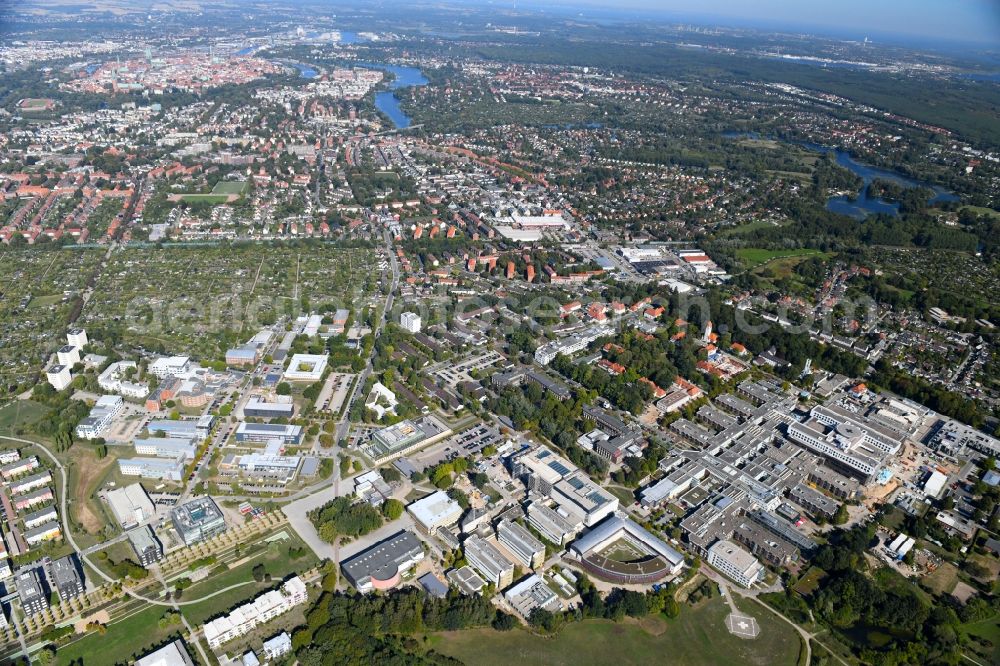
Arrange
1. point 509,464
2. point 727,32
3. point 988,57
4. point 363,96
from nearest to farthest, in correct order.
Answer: point 509,464, point 363,96, point 988,57, point 727,32

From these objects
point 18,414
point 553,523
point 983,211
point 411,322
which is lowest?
point 18,414

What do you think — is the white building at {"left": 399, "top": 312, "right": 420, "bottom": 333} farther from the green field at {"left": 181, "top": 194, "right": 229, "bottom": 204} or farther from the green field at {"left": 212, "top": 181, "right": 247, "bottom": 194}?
the green field at {"left": 212, "top": 181, "right": 247, "bottom": 194}

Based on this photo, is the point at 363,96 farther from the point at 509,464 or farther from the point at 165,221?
the point at 509,464

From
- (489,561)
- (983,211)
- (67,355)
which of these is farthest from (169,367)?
(983,211)

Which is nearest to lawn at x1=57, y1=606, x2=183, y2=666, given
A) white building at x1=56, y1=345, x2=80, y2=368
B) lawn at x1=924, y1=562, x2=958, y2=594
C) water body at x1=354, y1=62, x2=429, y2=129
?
white building at x1=56, y1=345, x2=80, y2=368

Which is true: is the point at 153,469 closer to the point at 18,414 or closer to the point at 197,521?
the point at 197,521

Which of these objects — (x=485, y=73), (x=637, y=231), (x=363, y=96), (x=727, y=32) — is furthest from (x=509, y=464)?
(x=727, y=32)

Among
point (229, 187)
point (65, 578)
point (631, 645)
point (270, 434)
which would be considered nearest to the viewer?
point (631, 645)
